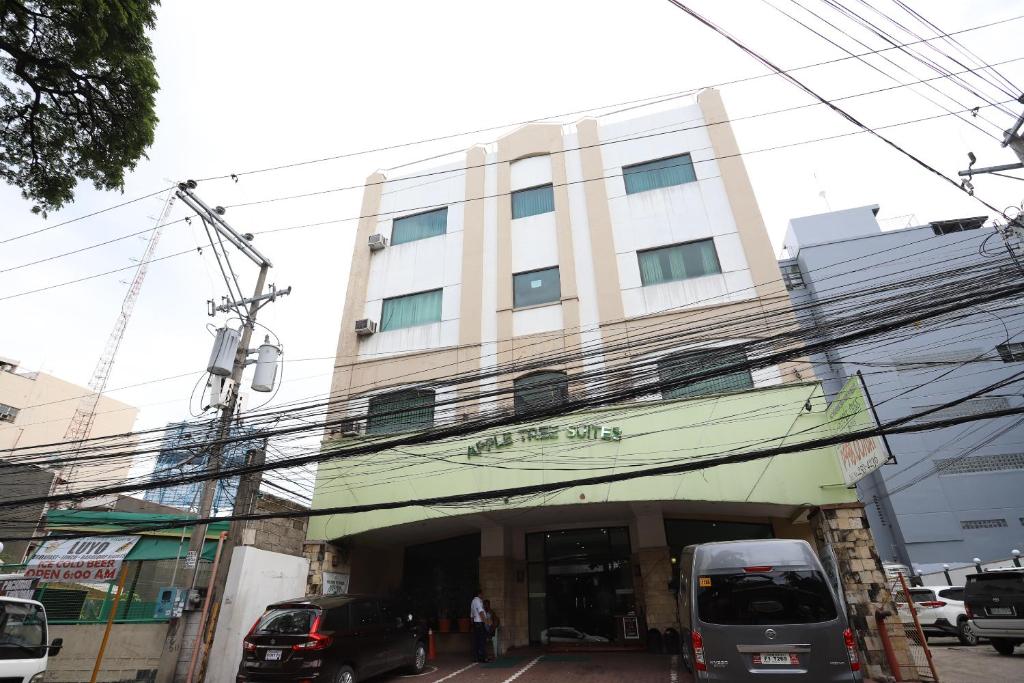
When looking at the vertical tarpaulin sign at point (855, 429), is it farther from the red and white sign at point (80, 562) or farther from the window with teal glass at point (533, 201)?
the red and white sign at point (80, 562)

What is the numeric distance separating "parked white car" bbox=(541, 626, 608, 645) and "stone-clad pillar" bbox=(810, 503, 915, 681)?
6.25 metres

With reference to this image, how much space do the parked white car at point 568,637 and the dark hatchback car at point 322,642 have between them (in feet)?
17.1

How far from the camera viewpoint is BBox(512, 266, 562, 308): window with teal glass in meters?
15.4

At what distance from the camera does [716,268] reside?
559 inches

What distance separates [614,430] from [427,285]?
800 cm

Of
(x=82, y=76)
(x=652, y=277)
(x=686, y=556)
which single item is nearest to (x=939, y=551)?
(x=652, y=277)

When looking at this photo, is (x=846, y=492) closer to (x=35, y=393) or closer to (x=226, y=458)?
(x=226, y=458)

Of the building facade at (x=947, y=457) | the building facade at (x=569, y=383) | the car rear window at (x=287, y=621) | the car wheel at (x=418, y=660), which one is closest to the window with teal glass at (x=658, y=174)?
the building facade at (x=569, y=383)

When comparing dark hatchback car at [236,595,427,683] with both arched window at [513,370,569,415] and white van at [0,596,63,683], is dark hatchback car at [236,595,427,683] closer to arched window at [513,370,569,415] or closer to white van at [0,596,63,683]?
white van at [0,596,63,683]

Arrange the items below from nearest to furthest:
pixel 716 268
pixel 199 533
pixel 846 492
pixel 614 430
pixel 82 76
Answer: pixel 82 76 < pixel 199 533 < pixel 846 492 < pixel 614 430 < pixel 716 268

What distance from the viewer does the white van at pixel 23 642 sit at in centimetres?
829

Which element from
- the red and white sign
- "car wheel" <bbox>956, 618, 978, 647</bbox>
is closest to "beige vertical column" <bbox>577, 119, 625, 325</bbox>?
"car wheel" <bbox>956, 618, 978, 647</bbox>

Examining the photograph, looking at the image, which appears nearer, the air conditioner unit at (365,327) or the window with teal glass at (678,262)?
the window with teal glass at (678,262)

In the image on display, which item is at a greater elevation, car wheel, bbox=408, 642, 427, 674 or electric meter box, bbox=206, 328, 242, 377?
electric meter box, bbox=206, 328, 242, 377
